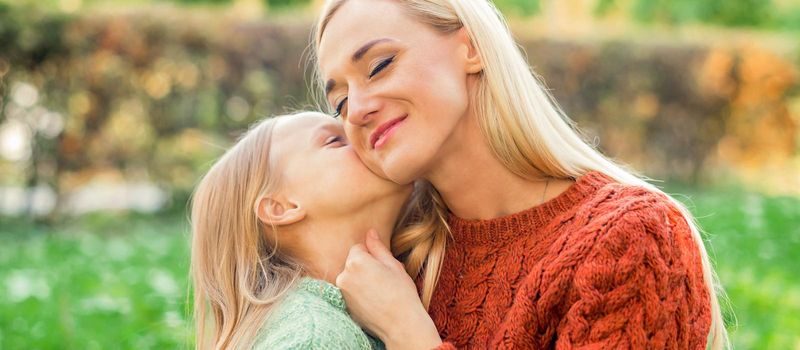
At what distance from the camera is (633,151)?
13789 millimetres

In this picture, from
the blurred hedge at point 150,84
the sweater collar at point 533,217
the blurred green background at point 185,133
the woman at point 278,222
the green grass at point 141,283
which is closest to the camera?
the sweater collar at point 533,217

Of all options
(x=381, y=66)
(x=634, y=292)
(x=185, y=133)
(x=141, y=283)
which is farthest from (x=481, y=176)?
(x=185, y=133)

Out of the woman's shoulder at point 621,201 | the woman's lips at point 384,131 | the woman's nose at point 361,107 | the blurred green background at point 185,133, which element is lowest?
the blurred green background at point 185,133

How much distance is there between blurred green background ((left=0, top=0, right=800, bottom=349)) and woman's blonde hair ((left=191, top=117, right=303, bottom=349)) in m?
0.48

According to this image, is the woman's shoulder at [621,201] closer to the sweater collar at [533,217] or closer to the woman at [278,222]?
the sweater collar at [533,217]

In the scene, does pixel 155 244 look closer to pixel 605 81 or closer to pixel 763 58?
pixel 605 81

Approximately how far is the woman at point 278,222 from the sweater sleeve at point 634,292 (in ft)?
2.35

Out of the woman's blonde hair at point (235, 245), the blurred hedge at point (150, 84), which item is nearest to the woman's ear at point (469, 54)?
the woman's blonde hair at point (235, 245)

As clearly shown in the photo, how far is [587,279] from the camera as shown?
2.06 meters

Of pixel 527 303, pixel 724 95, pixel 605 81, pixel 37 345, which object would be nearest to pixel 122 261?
pixel 37 345

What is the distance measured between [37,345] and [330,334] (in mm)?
2447

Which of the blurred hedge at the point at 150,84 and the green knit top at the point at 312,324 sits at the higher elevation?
the green knit top at the point at 312,324

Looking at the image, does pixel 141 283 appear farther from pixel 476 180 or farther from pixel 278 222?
pixel 476 180

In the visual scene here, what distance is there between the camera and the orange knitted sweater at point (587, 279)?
203 cm
